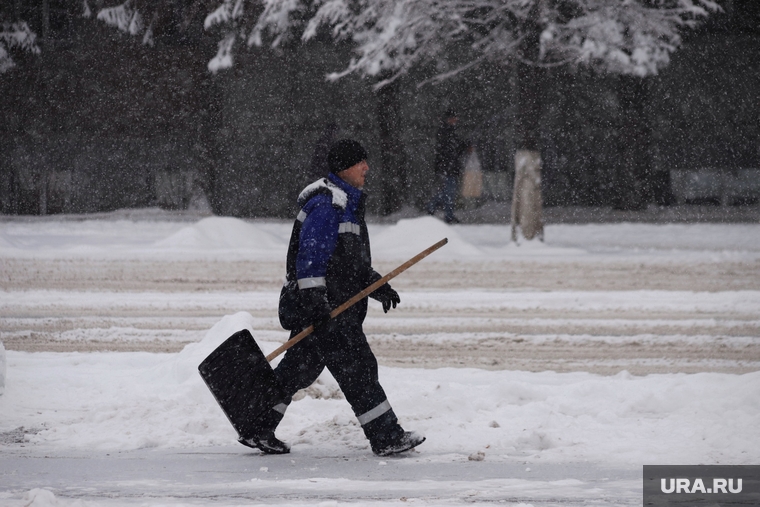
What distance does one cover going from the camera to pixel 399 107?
69.1ft

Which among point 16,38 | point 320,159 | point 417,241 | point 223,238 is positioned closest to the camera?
point 417,241

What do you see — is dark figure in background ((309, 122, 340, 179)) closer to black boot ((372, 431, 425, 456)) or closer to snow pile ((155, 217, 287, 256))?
snow pile ((155, 217, 287, 256))

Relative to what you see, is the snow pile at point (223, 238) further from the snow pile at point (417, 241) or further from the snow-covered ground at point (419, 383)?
the snow pile at point (417, 241)

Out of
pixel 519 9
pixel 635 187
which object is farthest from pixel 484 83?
pixel 519 9

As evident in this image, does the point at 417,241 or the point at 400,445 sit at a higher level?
the point at 417,241

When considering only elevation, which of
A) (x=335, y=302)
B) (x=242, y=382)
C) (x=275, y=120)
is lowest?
(x=242, y=382)

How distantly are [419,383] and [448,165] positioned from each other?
1221cm

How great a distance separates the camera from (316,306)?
5.07m

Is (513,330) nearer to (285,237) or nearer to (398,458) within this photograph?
(398,458)

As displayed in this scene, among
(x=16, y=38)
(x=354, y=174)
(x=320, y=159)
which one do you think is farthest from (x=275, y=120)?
(x=354, y=174)

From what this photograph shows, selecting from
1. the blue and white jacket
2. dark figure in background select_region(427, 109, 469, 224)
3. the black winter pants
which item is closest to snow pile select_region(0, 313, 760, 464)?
the black winter pants

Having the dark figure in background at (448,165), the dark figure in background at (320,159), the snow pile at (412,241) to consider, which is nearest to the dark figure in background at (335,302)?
the snow pile at (412,241)

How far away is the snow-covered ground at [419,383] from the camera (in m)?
4.83

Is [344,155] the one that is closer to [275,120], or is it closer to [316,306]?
[316,306]
